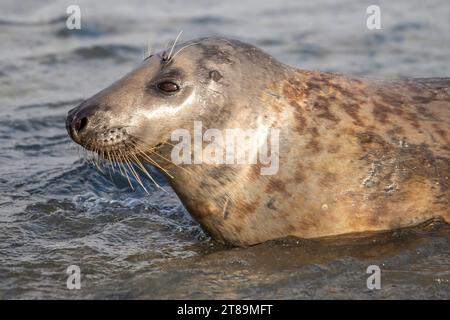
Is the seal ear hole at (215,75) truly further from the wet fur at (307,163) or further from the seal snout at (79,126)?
the seal snout at (79,126)

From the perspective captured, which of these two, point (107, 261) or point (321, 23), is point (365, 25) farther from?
point (107, 261)

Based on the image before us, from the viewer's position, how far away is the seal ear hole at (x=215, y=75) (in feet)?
19.5

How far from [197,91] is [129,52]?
6.22m

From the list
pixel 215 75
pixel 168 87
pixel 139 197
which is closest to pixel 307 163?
pixel 215 75

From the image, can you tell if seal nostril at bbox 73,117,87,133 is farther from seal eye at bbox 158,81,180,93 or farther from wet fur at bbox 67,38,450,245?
seal eye at bbox 158,81,180,93

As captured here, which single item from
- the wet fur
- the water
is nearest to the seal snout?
the wet fur

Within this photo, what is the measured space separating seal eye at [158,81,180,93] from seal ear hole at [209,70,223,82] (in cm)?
24

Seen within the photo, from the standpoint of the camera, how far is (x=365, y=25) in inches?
519

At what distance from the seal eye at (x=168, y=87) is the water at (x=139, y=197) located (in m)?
1.06

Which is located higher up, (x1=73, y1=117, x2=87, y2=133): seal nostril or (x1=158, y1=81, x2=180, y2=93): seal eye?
A: (x1=158, y1=81, x2=180, y2=93): seal eye

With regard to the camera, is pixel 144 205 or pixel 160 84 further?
pixel 144 205

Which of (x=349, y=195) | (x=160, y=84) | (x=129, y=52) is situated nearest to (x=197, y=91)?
(x=160, y=84)

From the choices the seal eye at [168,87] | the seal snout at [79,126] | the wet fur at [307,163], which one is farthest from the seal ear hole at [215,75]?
the seal snout at [79,126]

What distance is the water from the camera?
5410 mm
